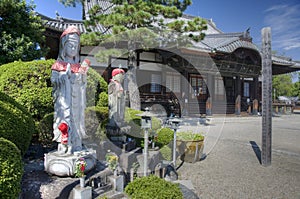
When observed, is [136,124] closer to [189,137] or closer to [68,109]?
[189,137]

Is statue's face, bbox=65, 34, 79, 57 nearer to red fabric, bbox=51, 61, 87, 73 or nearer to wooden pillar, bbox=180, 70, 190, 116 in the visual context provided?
red fabric, bbox=51, 61, 87, 73

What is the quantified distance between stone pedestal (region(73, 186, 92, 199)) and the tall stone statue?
0.49 meters

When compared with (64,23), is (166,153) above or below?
below

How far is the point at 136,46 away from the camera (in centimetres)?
1016

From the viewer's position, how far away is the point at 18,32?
8727 millimetres

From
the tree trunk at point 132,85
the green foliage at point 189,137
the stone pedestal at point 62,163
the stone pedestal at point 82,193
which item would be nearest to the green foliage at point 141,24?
the tree trunk at point 132,85

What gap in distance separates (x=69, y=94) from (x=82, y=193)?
1.62 meters

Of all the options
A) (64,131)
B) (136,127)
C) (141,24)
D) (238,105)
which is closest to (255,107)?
(238,105)

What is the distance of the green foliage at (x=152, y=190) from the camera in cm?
→ 280

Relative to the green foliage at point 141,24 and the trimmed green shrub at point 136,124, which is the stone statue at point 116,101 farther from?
the green foliage at point 141,24

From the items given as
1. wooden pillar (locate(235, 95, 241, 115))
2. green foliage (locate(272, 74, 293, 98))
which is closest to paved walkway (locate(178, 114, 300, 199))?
wooden pillar (locate(235, 95, 241, 115))

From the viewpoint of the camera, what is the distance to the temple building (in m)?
13.7

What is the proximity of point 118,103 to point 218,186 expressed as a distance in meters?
3.31

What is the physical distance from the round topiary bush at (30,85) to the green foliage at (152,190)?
168 inches
